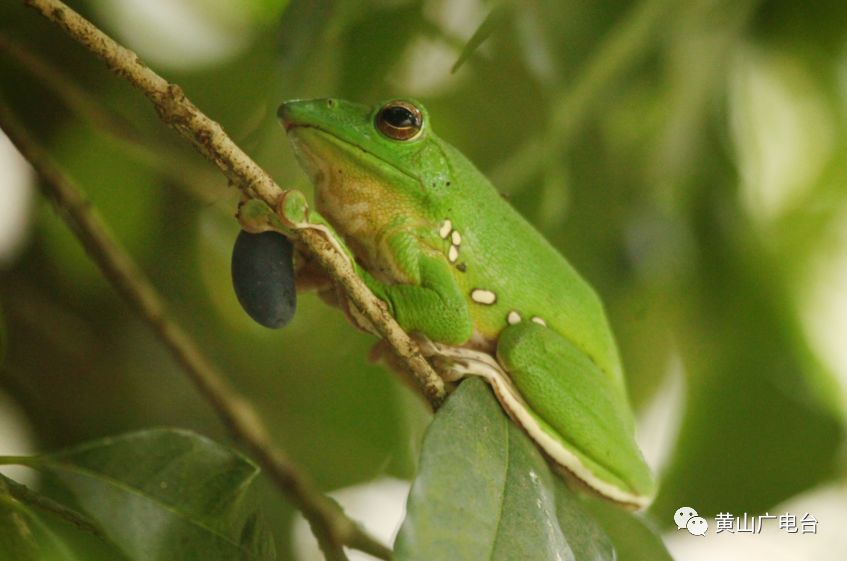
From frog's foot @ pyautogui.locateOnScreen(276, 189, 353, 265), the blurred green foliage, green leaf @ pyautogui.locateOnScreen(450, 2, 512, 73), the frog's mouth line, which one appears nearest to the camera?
frog's foot @ pyautogui.locateOnScreen(276, 189, 353, 265)

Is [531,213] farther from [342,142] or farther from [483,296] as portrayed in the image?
[342,142]

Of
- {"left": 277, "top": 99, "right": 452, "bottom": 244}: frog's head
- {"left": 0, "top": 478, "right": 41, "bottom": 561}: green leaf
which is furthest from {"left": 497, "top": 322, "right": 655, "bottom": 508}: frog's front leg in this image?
{"left": 0, "top": 478, "right": 41, "bottom": 561}: green leaf

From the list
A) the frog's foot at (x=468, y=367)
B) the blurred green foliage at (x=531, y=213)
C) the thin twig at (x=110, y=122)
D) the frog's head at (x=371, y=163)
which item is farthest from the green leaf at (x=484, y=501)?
the thin twig at (x=110, y=122)

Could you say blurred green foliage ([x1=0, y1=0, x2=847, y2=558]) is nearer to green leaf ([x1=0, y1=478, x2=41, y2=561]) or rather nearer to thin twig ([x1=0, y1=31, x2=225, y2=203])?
thin twig ([x1=0, y1=31, x2=225, y2=203])

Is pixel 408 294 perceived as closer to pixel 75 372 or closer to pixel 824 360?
pixel 75 372

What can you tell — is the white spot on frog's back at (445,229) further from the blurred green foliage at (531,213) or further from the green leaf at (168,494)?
the green leaf at (168,494)
